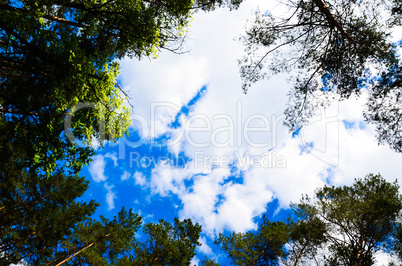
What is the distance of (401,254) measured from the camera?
859cm

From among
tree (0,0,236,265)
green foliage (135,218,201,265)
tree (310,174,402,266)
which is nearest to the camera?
tree (0,0,236,265)

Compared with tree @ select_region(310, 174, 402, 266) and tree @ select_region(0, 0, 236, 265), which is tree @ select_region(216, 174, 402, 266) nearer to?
tree @ select_region(310, 174, 402, 266)

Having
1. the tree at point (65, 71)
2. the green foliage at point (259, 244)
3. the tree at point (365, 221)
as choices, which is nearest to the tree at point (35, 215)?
the tree at point (65, 71)

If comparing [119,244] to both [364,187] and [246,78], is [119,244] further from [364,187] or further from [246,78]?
[364,187]

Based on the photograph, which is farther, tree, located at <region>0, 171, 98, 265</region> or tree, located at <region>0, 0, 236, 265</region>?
tree, located at <region>0, 171, 98, 265</region>

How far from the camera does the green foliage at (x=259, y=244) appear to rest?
12.3 metres

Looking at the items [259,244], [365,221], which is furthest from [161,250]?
[365,221]

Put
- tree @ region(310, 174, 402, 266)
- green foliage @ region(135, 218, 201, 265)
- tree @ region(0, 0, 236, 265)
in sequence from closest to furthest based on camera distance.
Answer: tree @ region(0, 0, 236, 265) → tree @ region(310, 174, 402, 266) → green foliage @ region(135, 218, 201, 265)

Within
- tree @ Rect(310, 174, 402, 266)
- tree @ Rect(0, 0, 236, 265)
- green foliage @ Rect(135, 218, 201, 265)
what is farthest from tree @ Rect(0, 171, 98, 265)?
tree @ Rect(310, 174, 402, 266)

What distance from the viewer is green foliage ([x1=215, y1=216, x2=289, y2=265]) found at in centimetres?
1232

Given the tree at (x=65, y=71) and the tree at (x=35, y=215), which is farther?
the tree at (x=35, y=215)

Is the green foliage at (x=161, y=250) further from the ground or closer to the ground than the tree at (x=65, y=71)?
closer to the ground

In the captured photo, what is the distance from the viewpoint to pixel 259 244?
13.6 metres

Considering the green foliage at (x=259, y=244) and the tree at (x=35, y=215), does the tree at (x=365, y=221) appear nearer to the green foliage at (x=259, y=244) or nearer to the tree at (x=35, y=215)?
the green foliage at (x=259, y=244)
